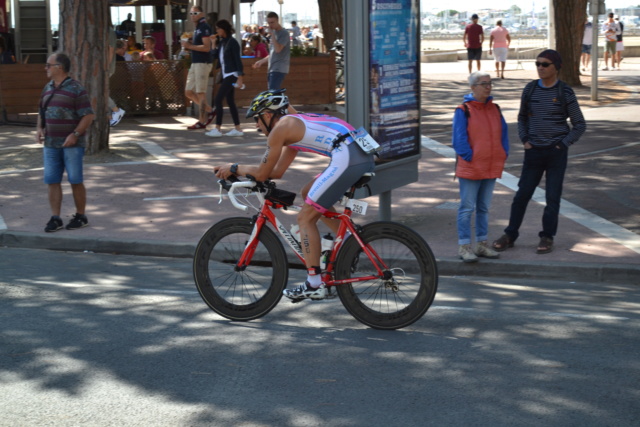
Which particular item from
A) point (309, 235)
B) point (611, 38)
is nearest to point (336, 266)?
point (309, 235)

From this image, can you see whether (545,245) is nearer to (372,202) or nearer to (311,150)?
(372,202)

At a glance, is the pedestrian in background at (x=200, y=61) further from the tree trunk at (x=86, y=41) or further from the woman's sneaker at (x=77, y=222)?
the woman's sneaker at (x=77, y=222)

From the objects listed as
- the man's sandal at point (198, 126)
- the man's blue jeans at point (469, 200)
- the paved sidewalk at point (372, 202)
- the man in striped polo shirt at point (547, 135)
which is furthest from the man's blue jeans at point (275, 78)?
the man's blue jeans at point (469, 200)

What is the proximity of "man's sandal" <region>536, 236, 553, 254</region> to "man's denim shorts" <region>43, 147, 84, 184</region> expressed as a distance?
4663mm

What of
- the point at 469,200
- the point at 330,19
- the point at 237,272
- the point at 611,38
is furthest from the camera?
the point at 611,38

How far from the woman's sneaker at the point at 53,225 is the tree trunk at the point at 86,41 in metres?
4.71

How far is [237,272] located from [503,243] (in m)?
3.23

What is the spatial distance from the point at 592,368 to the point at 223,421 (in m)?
2.22

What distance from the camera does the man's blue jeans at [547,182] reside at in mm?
9078

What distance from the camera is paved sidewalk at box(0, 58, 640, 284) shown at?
9141 millimetres

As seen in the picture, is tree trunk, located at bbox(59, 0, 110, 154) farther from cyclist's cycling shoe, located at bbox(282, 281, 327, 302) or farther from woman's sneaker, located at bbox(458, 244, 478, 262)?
cyclist's cycling shoe, located at bbox(282, 281, 327, 302)

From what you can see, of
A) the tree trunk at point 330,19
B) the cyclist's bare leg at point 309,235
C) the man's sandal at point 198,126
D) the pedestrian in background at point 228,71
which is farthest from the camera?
the tree trunk at point 330,19

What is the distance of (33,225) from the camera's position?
10.6m

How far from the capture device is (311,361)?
607 centimetres
